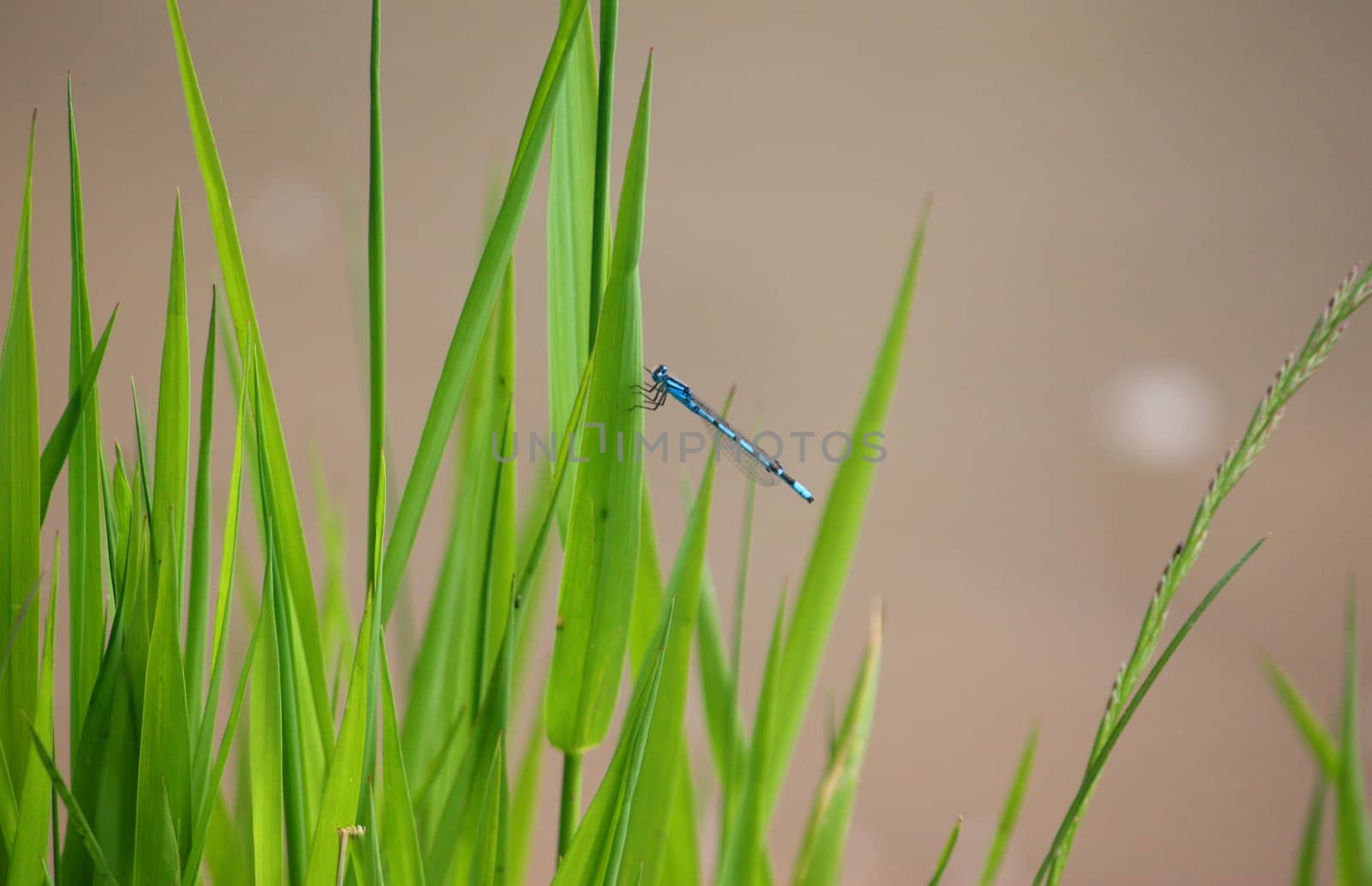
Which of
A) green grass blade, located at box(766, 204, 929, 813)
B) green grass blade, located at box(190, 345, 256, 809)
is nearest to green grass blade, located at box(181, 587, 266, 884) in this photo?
green grass blade, located at box(190, 345, 256, 809)

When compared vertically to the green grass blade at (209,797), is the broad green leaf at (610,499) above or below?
above

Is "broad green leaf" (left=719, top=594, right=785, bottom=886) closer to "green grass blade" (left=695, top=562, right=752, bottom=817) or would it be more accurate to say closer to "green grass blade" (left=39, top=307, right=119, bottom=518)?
"green grass blade" (left=695, top=562, right=752, bottom=817)

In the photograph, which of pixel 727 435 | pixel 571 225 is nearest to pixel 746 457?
pixel 727 435

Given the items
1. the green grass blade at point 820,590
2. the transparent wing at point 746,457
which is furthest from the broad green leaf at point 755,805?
the transparent wing at point 746,457

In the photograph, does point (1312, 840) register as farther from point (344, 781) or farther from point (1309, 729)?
point (344, 781)

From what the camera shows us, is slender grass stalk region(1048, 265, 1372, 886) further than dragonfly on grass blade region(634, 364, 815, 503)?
No

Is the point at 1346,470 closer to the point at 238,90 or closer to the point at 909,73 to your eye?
the point at 909,73

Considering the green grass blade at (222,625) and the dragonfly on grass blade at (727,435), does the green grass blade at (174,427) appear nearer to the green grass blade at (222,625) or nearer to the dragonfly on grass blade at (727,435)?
the green grass blade at (222,625)
